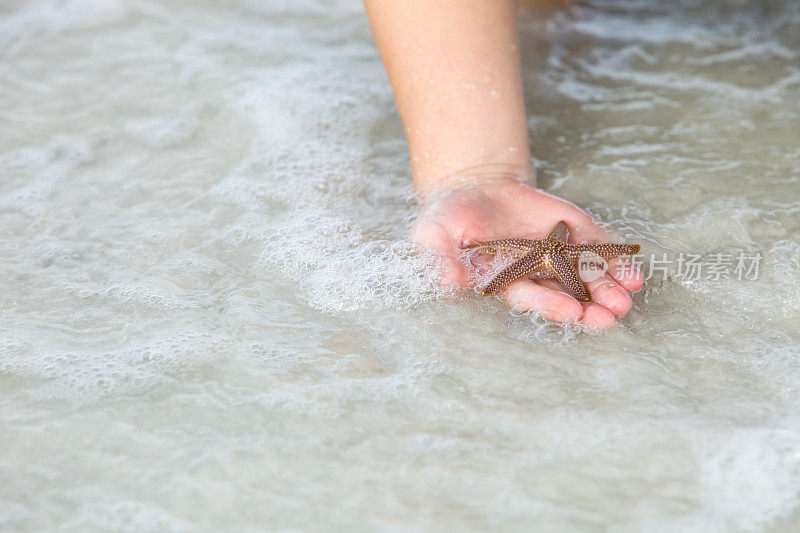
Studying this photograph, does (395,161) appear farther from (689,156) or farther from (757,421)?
(757,421)

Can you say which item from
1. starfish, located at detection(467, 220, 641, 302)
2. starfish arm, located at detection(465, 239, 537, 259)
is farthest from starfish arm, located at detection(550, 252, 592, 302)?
starfish arm, located at detection(465, 239, 537, 259)

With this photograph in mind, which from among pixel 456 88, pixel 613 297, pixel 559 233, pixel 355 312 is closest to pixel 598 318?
pixel 613 297

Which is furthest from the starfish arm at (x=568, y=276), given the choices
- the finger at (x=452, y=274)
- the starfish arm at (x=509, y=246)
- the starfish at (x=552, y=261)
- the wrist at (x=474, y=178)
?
the wrist at (x=474, y=178)

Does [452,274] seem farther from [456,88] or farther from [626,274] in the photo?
[456,88]

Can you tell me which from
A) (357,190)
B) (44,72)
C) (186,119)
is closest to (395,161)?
(357,190)

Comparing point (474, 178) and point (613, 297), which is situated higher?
point (474, 178)

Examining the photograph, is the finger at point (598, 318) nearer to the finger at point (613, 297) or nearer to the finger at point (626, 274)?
the finger at point (613, 297)

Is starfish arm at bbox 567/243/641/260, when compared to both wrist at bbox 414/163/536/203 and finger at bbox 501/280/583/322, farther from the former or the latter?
wrist at bbox 414/163/536/203
